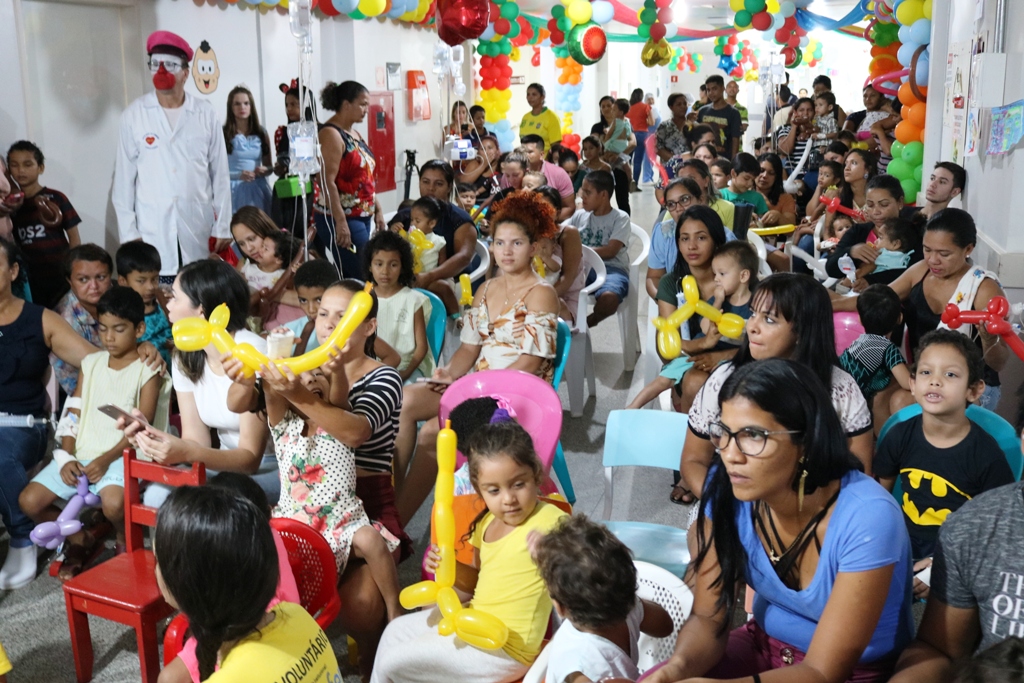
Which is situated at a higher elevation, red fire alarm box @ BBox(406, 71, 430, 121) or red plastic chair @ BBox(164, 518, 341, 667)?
red fire alarm box @ BBox(406, 71, 430, 121)

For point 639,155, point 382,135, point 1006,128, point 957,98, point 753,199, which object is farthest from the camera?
point 639,155

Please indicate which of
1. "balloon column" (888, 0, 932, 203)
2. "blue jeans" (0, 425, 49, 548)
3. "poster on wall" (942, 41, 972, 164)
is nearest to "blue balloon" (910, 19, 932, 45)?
"balloon column" (888, 0, 932, 203)

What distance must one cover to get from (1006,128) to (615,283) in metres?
1.98

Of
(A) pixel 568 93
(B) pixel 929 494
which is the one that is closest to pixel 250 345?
(B) pixel 929 494

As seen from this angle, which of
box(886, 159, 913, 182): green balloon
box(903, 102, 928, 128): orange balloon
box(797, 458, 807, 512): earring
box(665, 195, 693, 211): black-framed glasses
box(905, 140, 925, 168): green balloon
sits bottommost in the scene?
box(797, 458, 807, 512): earring

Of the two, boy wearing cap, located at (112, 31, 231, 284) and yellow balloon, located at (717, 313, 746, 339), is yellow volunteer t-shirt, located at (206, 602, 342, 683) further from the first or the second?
boy wearing cap, located at (112, 31, 231, 284)

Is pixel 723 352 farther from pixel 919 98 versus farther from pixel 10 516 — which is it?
pixel 919 98

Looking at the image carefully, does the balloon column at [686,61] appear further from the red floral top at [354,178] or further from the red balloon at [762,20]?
the red floral top at [354,178]

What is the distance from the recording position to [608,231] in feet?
17.6

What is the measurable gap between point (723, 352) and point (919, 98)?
154 inches

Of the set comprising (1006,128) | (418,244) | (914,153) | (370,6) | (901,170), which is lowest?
(418,244)

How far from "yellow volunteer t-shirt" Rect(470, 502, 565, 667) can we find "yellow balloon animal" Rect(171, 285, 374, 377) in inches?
21.6

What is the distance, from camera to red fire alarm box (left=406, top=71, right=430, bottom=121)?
1074 centimetres

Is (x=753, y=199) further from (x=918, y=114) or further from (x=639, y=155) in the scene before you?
(x=639, y=155)
